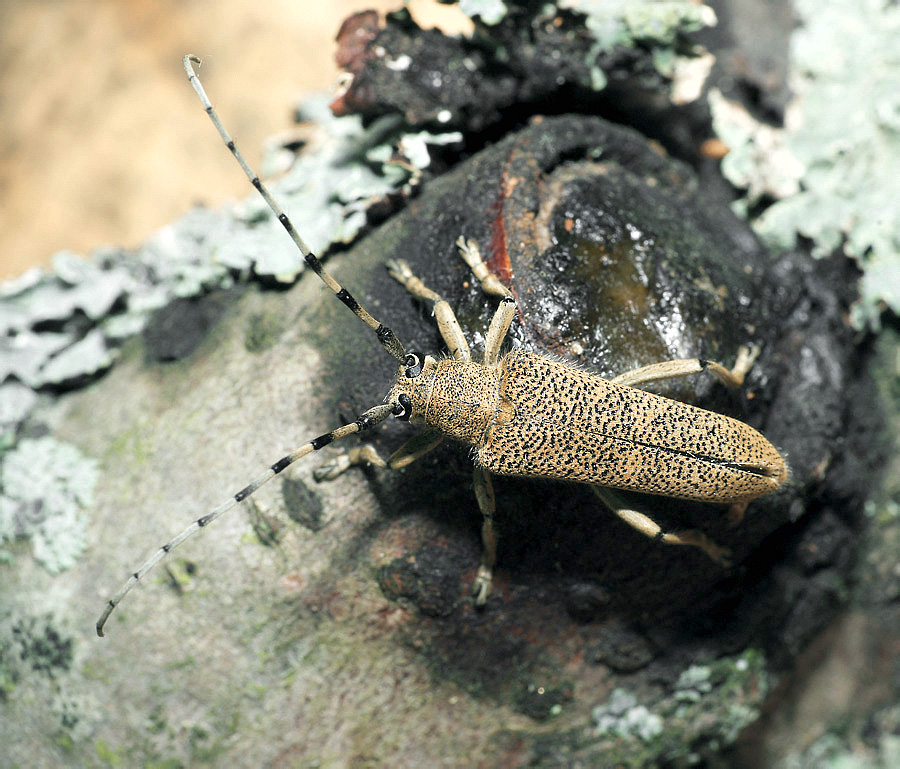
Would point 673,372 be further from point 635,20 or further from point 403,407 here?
point 635,20

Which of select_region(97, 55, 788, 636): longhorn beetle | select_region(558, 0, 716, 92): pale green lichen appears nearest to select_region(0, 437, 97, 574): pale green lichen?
select_region(97, 55, 788, 636): longhorn beetle

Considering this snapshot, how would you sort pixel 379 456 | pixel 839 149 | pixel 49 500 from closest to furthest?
pixel 379 456 < pixel 49 500 < pixel 839 149

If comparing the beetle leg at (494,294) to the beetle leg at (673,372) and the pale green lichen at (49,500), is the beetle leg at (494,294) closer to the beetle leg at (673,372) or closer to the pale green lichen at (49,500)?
the beetle leg at (673,372)

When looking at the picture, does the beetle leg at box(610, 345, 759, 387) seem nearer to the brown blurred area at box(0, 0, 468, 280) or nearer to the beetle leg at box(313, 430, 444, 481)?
the beetle leg at box(313, 430, 444, 481)

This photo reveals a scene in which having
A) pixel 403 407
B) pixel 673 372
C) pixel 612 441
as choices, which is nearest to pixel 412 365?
pixel 403 407

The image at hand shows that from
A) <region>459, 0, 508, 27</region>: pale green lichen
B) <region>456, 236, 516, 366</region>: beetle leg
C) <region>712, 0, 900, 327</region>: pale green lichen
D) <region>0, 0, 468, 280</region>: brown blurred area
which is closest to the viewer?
<region>456, 236, 516, 366</region>: beetle leg

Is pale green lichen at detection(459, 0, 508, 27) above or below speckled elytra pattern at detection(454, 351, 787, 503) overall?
above

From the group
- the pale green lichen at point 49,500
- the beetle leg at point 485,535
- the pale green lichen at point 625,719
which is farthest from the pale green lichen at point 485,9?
the pale green lichen at point 625,719
